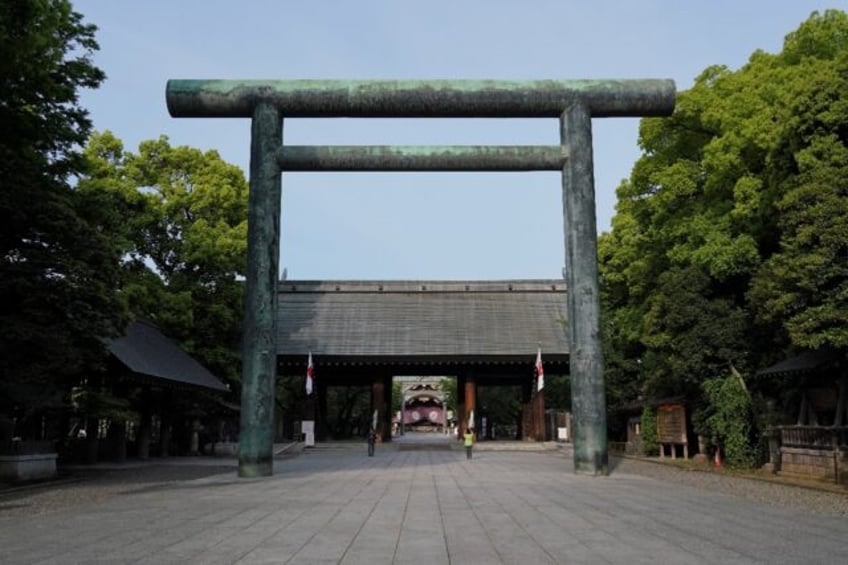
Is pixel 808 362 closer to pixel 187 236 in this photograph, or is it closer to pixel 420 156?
pixel 420 156

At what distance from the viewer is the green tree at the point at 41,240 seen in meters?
13.2

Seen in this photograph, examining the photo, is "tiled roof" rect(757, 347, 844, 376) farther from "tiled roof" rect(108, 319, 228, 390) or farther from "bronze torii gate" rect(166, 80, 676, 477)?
"tiled roof" rect(108, 319, 228, 390)

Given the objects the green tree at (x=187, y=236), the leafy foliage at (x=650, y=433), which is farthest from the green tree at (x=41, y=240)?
the leafy foliage at (x=650, y=433)

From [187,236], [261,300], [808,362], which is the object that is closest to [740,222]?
[808,362]

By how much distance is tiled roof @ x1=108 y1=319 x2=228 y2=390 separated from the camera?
63.5 feet

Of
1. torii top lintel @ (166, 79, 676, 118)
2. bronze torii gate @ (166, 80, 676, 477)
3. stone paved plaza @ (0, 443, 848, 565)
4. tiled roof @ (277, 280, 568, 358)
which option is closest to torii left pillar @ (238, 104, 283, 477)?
bronze torii gate @ (166, 80, 676, 477)

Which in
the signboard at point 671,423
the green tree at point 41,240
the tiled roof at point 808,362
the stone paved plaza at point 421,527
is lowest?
the stone paved plaza at point 421,527

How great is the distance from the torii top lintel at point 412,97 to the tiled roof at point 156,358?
275 inches

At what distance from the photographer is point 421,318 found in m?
35.3

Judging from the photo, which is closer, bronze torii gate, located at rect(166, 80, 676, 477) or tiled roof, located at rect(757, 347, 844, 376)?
bronze torii gate, located at rect(166, 80, 676, 477)

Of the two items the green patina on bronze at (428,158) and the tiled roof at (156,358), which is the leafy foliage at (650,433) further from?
the tiled roof at (156,358)

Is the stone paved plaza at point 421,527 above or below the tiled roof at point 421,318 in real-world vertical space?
below

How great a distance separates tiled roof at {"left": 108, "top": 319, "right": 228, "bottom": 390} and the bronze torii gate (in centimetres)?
579

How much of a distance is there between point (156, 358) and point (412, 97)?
41.4 ft
